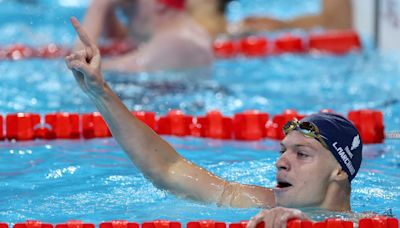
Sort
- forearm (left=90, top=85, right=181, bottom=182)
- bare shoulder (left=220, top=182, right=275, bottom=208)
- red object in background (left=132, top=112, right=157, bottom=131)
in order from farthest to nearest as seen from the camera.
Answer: red object in background (left=132, top=112, right=157, bottom=131), bare shoulder (left=220, top=182, right=275, bottom=208), forearm (left=90, top=85, right=181, bottom=182)

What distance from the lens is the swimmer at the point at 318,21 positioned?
27.2 feet

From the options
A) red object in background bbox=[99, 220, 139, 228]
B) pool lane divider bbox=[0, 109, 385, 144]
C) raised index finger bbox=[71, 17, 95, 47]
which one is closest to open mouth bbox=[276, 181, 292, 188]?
red object in background bbox=[99, 220, 139, 228]

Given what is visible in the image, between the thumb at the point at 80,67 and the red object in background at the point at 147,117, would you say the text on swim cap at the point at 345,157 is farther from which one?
the red object in background at the point at 147,117

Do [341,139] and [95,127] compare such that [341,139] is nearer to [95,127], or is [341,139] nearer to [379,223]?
[379,223]

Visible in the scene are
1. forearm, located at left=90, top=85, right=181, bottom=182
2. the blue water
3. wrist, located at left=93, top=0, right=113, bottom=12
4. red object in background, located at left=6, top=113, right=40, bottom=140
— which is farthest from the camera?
wrist, located at left=93, top=0, right=113, bottom=12

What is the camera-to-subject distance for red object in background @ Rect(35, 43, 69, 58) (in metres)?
7.20

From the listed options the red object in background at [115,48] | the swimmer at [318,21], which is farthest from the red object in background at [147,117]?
the swimmer at [318,21]

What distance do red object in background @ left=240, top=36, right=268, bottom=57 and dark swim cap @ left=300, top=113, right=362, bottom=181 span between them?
4520 millimetres

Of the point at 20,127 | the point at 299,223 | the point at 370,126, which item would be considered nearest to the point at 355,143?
the point at 299,223

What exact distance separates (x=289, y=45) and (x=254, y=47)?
33 centimetres

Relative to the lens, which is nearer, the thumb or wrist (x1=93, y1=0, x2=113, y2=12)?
the thumb

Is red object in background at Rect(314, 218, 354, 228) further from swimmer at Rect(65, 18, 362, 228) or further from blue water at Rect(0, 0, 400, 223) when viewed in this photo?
blue water at Rect(0, 0, 400, 223)

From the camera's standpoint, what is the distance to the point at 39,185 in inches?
144

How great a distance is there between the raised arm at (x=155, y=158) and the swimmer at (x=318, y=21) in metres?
5.32
